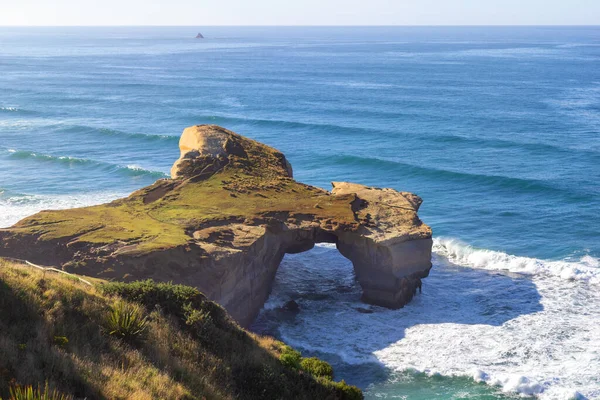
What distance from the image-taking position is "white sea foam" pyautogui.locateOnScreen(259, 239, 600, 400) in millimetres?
26719

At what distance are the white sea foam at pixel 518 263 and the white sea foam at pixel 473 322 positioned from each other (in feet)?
0.18

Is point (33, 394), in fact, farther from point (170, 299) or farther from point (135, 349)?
point (170, 299)

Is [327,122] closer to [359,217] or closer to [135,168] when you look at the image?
[135,168]

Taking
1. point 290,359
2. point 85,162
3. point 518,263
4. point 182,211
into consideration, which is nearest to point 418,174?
point 518,263

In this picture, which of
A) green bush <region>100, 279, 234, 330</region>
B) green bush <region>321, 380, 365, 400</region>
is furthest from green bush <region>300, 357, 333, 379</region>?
green bush <region>100, 279, 234, 330</region>

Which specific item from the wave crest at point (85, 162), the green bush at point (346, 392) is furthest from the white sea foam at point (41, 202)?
the green bush at point (346, 392)

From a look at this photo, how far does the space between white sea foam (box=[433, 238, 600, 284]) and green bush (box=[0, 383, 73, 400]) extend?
28581mm

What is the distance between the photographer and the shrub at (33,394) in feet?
38.9

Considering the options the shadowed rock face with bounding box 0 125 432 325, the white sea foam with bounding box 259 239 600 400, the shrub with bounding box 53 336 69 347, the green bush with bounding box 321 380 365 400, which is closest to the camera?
the shrub with bounding box 53 336 69 347

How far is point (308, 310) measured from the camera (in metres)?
32.3

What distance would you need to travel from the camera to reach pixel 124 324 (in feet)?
56.5

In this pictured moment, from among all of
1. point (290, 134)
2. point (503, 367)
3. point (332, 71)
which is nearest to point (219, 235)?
point (503, 367)

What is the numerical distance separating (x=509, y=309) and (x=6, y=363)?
2392 centimetres

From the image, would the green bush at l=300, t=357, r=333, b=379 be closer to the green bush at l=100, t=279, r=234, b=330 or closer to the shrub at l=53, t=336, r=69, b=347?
the green bush at l=100, t=279, r=234, b=330
